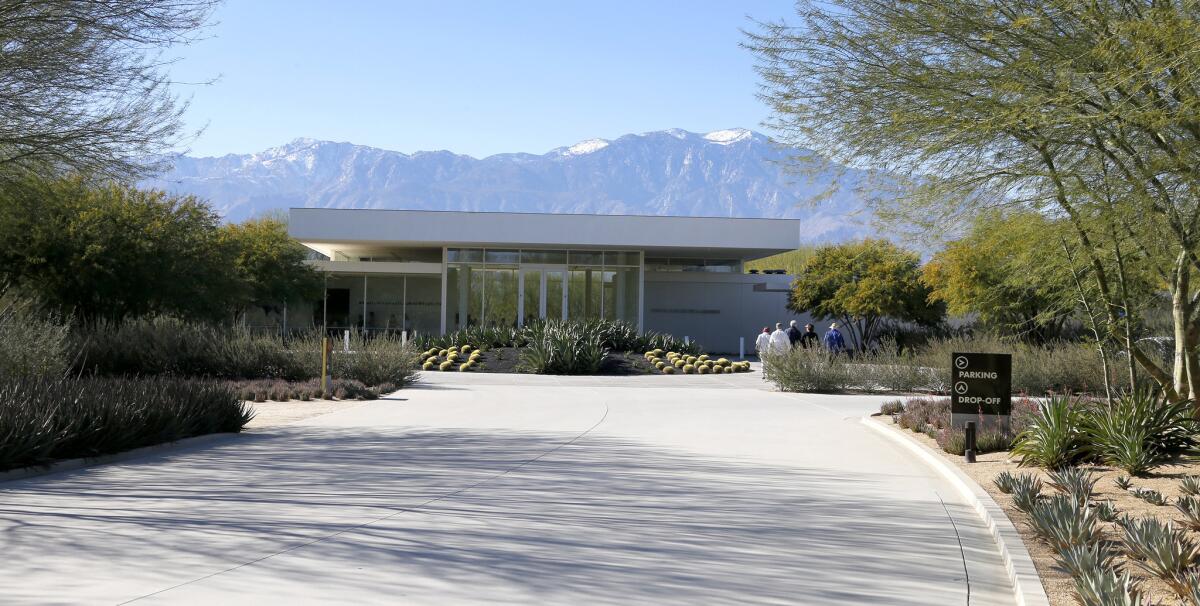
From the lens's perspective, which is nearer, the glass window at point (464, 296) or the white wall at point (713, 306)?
the glass window at point (464, 296)

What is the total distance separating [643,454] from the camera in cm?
1328

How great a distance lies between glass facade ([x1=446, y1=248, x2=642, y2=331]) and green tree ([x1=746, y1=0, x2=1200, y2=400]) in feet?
101

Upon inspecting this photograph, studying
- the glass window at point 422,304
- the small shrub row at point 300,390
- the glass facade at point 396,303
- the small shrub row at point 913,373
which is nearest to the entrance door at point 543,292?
the glass facade at point 396,303

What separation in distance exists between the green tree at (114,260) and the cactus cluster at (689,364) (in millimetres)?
13543

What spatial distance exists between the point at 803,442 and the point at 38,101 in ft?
35.6

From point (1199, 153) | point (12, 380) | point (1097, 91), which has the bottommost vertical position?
point (12, 380)

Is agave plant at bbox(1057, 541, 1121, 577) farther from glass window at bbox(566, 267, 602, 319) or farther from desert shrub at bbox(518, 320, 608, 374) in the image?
glass window at bbox(566, 267, 602, 319)

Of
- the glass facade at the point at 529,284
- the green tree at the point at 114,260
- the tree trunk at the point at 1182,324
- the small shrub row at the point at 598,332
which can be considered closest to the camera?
the tree trunk at the point at 1182,324

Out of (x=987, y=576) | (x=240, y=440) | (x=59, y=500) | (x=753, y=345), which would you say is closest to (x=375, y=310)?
(x=753, y=345)

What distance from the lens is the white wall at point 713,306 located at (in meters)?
50.0

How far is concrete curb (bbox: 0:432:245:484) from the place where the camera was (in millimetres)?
10594

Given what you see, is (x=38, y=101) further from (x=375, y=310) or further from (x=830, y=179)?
(x=375, y=310)

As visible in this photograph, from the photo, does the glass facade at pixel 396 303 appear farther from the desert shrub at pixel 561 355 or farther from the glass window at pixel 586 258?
the desert shrub at pixel 561 355

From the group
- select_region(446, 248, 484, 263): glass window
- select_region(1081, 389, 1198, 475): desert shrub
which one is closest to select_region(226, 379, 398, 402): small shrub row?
select_region(1081, 389, 1198, 475): desert shrub
